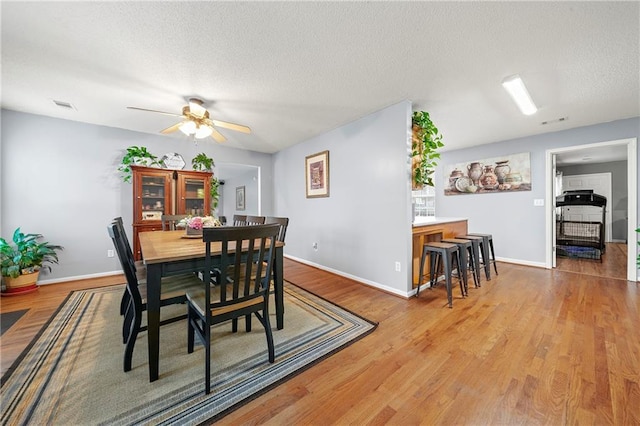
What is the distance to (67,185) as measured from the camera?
3.35 m

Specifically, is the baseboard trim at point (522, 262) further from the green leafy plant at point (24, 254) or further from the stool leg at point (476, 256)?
the green leafy plant at point (24, 254)

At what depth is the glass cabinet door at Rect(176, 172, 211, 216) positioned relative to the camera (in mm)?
3949

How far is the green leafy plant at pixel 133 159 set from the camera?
11.7 ft

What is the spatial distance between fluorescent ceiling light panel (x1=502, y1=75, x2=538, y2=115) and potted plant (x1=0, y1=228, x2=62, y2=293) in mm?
5706

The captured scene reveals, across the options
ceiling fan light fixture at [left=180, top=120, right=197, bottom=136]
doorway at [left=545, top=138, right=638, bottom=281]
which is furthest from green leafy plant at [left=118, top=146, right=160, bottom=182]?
doorway at [left=545, top=138, right=638, bottom=281]

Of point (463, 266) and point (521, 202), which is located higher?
point (521, 202)

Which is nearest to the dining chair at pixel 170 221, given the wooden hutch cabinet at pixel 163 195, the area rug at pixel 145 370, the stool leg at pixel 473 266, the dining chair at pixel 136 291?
the wooden hutch cabinet at pixel 163 195

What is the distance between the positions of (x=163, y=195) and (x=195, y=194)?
1.56 feet

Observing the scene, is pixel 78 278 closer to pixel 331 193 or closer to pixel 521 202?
pixel 331 193

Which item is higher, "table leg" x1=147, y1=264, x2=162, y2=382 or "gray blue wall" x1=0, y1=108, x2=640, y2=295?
"gray blue wall" x1=0, y1=108, x2=640, y2=295

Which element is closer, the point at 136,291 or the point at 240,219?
the point at 136,291

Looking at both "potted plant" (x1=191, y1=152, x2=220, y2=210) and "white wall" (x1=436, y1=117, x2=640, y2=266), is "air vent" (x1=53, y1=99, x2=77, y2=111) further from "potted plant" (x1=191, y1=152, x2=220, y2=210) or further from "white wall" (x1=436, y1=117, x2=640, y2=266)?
"white wall" (x1=436, y1=117, x2=640, y2=266)

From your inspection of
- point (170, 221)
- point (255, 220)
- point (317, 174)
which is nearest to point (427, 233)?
point (317, 174)

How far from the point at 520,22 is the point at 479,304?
2483 millimetres
